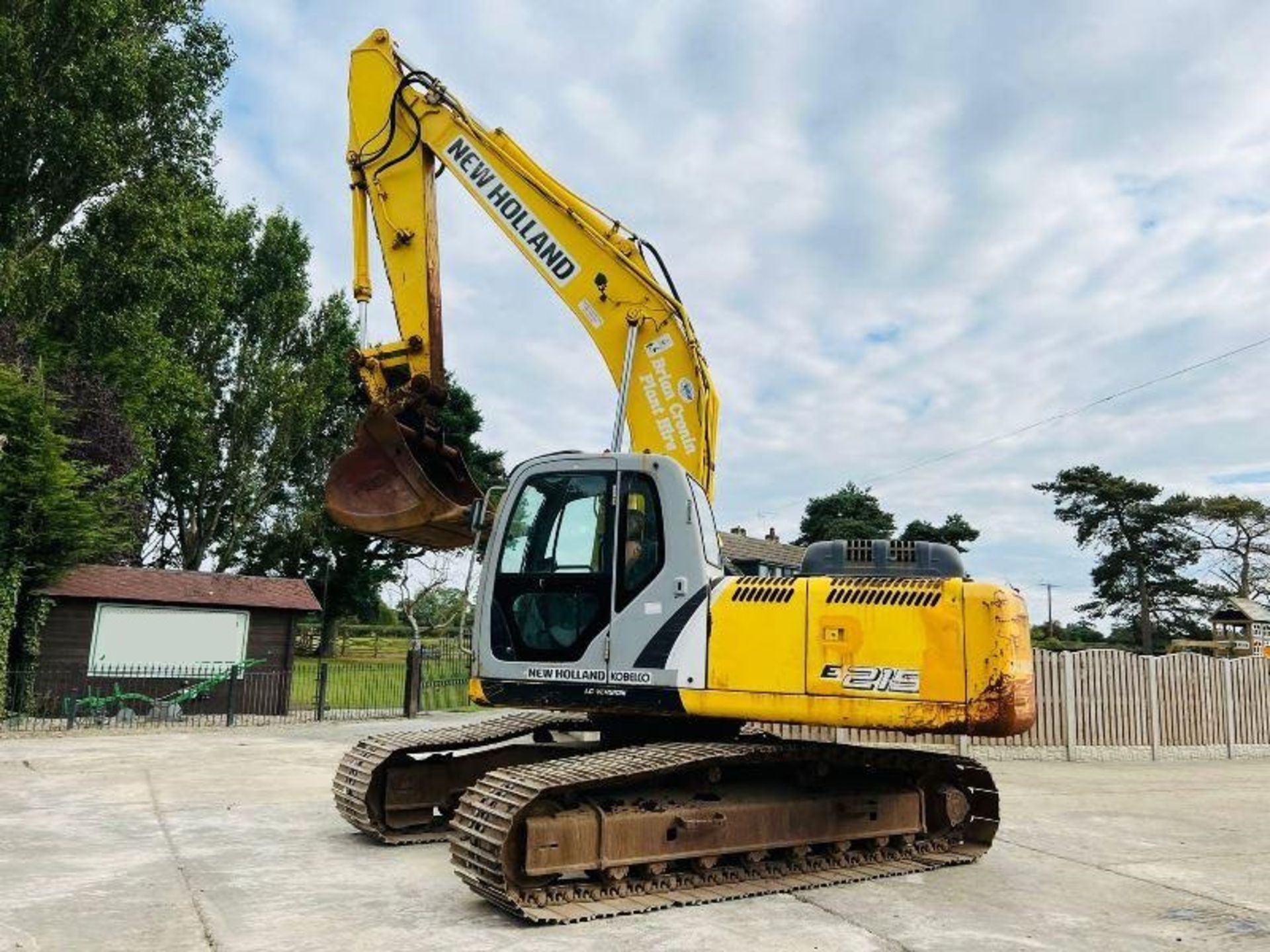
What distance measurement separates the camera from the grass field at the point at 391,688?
64.4ft

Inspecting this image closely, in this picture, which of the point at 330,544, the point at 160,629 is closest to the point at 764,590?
the point at 160,629

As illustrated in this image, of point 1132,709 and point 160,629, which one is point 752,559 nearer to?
point 1132,709

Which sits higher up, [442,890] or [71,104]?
[71,104]

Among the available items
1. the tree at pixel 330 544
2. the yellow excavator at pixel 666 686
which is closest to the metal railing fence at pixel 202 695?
the yellow excavator at pixel 666 686

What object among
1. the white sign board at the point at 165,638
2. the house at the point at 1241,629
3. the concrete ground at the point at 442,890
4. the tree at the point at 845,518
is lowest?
the concrete ground at the point at 442,890

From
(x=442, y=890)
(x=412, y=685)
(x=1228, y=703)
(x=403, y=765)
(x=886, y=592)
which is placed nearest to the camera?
(x=442, y=890)

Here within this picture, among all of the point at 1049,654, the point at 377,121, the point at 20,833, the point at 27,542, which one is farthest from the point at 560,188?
the point at 27,542

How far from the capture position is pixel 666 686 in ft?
18.7

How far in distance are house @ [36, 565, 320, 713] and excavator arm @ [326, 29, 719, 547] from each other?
505 inches

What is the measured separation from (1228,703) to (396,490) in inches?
543

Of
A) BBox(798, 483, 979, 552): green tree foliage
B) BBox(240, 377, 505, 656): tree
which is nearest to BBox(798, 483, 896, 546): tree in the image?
BBox(798, 483, 979, 552): green tree foliage

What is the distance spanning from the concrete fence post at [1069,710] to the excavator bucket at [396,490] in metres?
9.37

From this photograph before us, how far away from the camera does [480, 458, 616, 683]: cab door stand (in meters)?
5.84

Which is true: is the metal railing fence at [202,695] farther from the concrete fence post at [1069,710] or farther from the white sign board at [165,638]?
the concrete fence post at [1069,710]
